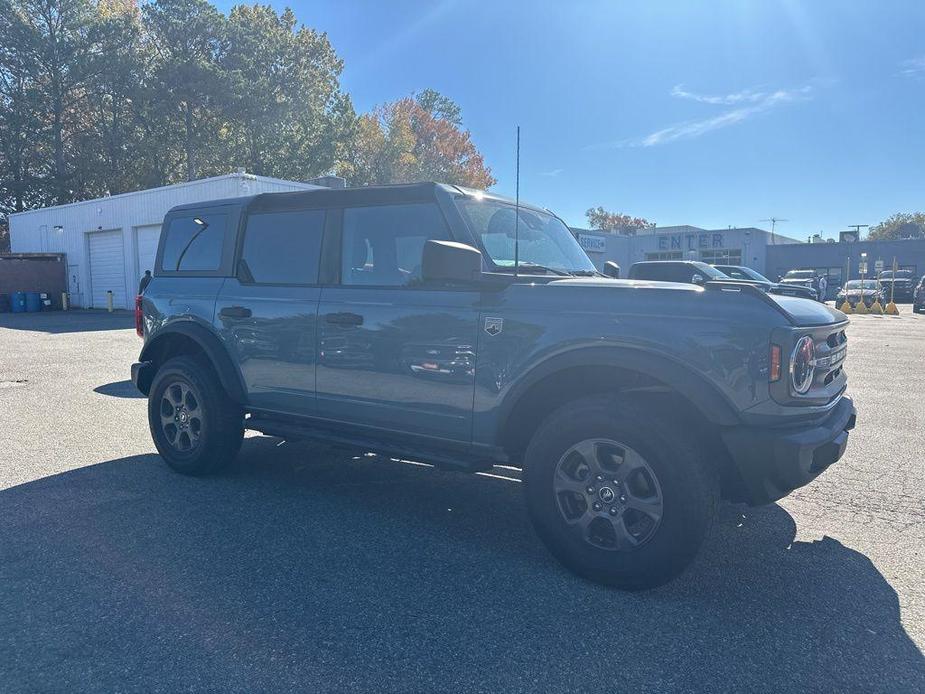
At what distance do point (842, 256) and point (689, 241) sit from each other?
12.3 metres

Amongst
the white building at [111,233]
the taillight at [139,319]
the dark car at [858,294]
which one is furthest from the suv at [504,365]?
the dark car at [858,294]

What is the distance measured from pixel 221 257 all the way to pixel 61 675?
3.18 m

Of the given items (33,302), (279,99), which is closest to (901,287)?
(279,99)

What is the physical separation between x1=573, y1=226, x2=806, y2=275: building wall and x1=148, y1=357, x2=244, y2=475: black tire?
44.4 m

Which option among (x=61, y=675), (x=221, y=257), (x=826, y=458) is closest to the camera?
(x=61, y=675)

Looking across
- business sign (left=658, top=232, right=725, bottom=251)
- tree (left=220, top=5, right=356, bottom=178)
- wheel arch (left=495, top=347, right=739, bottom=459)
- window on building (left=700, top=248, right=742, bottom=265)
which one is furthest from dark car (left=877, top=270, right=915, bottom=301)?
wheel arch (left=495, top=347, right=739, bottom=459)

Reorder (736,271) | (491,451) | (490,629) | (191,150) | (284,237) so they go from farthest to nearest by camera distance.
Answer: (191,150), (736,271), (284,237), (491,451), (490,629)

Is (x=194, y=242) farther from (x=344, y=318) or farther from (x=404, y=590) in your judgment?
(x=404, y=590)

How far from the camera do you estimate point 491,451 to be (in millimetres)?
3646

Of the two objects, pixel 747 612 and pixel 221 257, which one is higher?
pixel 221 257

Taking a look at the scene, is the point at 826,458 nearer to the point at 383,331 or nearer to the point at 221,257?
the point at 383,331

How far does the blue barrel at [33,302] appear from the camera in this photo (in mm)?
27953

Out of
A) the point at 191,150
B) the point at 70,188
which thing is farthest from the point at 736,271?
the point at 70,188

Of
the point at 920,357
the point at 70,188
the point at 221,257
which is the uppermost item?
the point at 70,188
